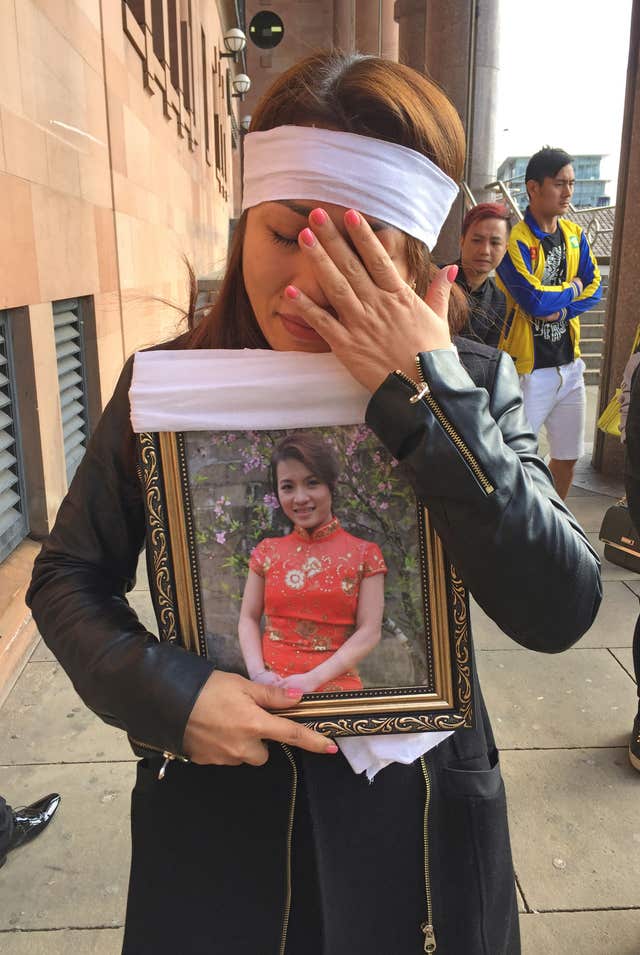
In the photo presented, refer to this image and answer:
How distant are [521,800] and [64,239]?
393cm

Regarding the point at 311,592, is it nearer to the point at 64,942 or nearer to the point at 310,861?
the point at 310,861

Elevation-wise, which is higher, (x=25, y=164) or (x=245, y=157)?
(x=25, y=164)

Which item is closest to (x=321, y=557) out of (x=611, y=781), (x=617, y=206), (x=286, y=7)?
(x=611, y=781)

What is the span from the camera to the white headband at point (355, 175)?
101 cm

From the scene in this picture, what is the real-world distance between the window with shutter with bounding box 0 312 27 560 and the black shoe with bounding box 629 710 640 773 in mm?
3042

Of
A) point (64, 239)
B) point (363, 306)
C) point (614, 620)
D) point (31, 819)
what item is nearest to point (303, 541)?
point (363, 306)

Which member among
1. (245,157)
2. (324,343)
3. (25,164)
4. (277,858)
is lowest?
(277,858)

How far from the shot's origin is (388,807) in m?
1.10

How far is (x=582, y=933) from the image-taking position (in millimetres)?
2336

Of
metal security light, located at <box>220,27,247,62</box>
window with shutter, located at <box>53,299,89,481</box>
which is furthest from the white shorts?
metal security light, located at <box>220,27,247,62</box>

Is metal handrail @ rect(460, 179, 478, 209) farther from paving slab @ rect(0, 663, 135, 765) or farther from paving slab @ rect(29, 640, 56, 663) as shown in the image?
paving slab @ rect(0, 663, 135, 765)

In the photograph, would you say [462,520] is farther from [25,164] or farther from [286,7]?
[286,7]

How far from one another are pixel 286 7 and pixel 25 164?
36.0 m

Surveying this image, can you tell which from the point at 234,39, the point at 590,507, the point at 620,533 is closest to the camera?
the point at 620,533
